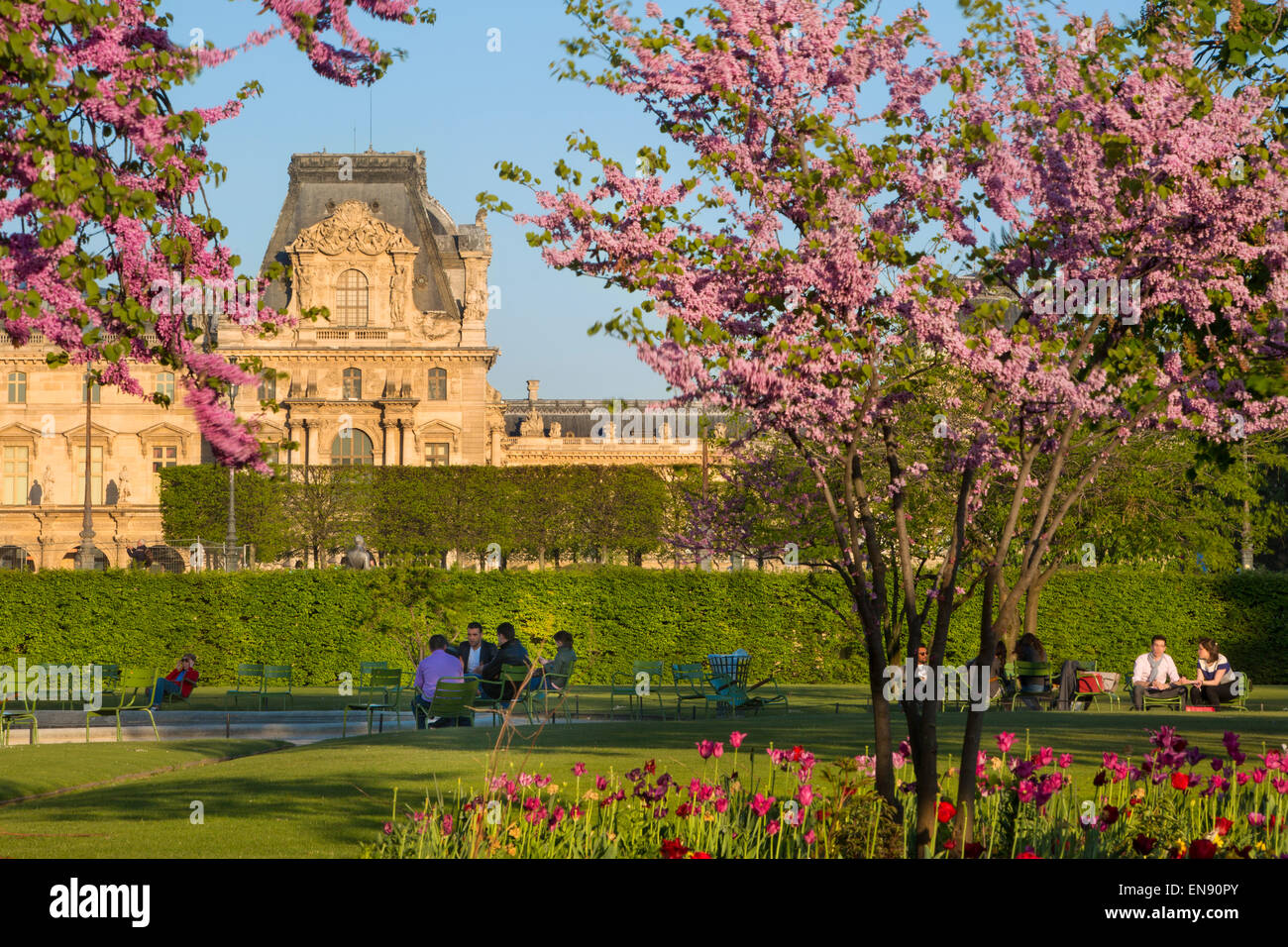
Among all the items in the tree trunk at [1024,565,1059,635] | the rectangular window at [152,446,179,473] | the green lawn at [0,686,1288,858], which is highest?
the rectangular window at [152,446,179,473]

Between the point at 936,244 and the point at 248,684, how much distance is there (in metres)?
20.3

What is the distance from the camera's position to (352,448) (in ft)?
209

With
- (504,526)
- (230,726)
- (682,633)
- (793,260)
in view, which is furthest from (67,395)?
(793,260)

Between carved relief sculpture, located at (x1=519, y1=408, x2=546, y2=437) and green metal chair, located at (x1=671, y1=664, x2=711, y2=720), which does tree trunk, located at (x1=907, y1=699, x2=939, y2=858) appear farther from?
carved relief sculpture, located at (x1=519, y1=408, x2=546, y2=437)

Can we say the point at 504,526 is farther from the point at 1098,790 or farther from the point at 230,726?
the point at 1098,790

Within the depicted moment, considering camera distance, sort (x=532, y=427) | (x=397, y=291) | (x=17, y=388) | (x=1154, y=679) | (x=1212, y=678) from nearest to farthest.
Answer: (x=1212, y=678)
(x=1154, y=679)
(x=397, y=291)
(x=17, y=388)
(x=532, y=427)

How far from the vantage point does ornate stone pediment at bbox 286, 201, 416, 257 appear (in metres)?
63.6

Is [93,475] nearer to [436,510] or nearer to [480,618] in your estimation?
[436,510]

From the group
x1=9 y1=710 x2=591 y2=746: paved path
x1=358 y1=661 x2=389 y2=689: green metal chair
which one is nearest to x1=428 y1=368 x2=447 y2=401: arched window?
x1=358 y1=661 x2=389 y2=689: green metal chair

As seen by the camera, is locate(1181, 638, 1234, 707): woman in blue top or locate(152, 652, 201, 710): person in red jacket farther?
locate(152, 652, 201, 710): person in red jacket

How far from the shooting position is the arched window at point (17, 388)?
223ft

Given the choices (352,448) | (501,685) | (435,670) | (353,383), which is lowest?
(501,685)

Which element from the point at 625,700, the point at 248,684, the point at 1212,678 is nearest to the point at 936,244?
the point at 1212,678

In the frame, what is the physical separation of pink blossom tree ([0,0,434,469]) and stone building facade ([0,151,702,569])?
5656 cm
